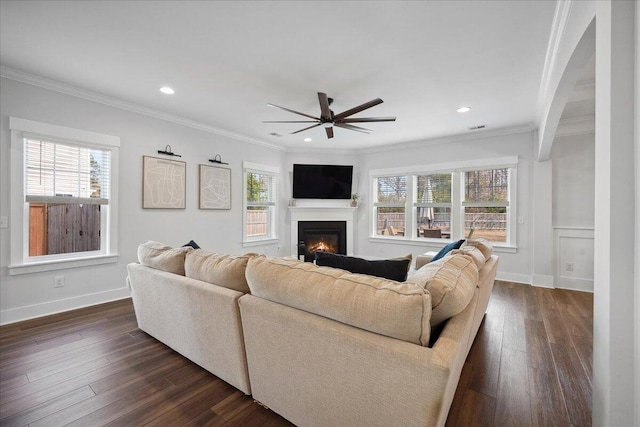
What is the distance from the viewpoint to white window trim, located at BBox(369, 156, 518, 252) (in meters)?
4.66

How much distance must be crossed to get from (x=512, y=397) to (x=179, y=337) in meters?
2.36

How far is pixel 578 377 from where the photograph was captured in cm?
192

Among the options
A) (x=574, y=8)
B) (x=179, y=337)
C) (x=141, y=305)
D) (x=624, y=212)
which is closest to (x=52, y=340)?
(x=141, y=305)

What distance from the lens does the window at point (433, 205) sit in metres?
5.36

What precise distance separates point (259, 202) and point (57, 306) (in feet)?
11.1

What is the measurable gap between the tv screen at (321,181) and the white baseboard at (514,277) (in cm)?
331

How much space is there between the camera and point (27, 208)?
296 cm

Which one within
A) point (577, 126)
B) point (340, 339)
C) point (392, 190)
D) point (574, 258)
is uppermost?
point (577, 126)

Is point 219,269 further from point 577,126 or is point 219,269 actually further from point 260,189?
point 577,126

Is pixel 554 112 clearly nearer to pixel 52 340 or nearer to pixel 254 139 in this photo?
pixel 254 139

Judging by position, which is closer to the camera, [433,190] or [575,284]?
[575,284]

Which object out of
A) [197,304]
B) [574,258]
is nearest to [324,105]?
[197,304]

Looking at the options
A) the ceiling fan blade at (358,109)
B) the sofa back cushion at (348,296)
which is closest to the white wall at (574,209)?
the ceiling fan blade at (358,109)

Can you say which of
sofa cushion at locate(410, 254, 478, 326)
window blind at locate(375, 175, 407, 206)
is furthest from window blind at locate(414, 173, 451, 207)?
sofa cushion at locate(410, 254, 478, 326)
